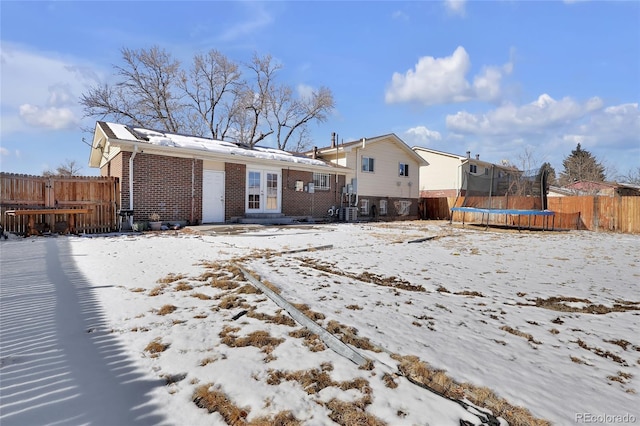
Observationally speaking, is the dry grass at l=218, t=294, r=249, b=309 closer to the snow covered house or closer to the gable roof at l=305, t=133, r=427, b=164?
the snow covered house

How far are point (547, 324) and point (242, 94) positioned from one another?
96.1ft

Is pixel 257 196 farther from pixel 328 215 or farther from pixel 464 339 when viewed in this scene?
pixel 464 339

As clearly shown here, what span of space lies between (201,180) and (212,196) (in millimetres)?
745

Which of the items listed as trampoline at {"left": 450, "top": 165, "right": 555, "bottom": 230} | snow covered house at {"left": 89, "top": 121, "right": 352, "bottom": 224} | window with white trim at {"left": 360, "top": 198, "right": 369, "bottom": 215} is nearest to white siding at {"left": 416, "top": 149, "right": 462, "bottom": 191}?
window with white trim at {"left": 360, "top": 198, "right": 369, "bottom": 215}

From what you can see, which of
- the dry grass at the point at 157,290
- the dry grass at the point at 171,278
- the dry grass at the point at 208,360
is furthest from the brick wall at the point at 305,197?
the dry grass at the point at 208,360

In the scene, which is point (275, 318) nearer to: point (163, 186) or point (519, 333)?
point (519, 333)

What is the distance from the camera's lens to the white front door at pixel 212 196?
1234 cm

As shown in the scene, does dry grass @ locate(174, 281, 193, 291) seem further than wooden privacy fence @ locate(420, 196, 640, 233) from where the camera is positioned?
No

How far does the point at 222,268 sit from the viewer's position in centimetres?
499

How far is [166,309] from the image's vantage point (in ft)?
10.4

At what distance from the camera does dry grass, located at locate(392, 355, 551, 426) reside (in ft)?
5.39

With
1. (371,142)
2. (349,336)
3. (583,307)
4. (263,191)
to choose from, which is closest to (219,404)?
(349,336)

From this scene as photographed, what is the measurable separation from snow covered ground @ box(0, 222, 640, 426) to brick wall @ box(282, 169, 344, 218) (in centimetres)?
979

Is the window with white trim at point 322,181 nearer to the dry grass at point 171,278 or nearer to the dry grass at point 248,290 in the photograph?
the dry grass at point 171,278
